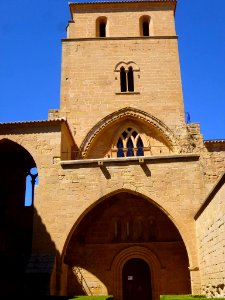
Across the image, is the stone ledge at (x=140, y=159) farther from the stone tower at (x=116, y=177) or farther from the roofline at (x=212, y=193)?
the roofline at (x=212, y=193)

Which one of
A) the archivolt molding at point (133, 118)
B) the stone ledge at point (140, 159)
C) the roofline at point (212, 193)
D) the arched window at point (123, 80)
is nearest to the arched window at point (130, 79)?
the arched window at point (123, 80)

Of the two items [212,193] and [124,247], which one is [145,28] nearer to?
[124,247]

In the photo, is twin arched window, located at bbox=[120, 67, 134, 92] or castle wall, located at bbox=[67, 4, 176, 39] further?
castle wall, located at bbox=[67, 4, 176, 39]

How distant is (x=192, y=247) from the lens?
11586 mm

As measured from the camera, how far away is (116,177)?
1262cm

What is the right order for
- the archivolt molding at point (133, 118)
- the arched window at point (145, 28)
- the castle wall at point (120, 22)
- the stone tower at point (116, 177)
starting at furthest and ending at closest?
the arched window at point (145, 28) < the castle wall at point (120, 22) < the archivolt molding at point (133, 118) < the stone tower at point (116, 177)

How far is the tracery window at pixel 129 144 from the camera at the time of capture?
1666 cm

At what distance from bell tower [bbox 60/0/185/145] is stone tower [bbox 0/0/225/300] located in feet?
Answer: 0.17

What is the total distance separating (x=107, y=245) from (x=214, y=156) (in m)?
5.22

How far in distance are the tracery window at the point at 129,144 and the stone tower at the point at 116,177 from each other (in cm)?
5

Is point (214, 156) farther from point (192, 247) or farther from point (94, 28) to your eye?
point (94, 28)

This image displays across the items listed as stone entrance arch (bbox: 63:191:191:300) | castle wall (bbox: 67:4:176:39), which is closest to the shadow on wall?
stone entrance arch (bbox: 63:191:191:300)

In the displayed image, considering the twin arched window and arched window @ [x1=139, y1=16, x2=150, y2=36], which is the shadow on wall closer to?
the twin arched window

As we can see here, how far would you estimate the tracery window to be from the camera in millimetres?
16656
